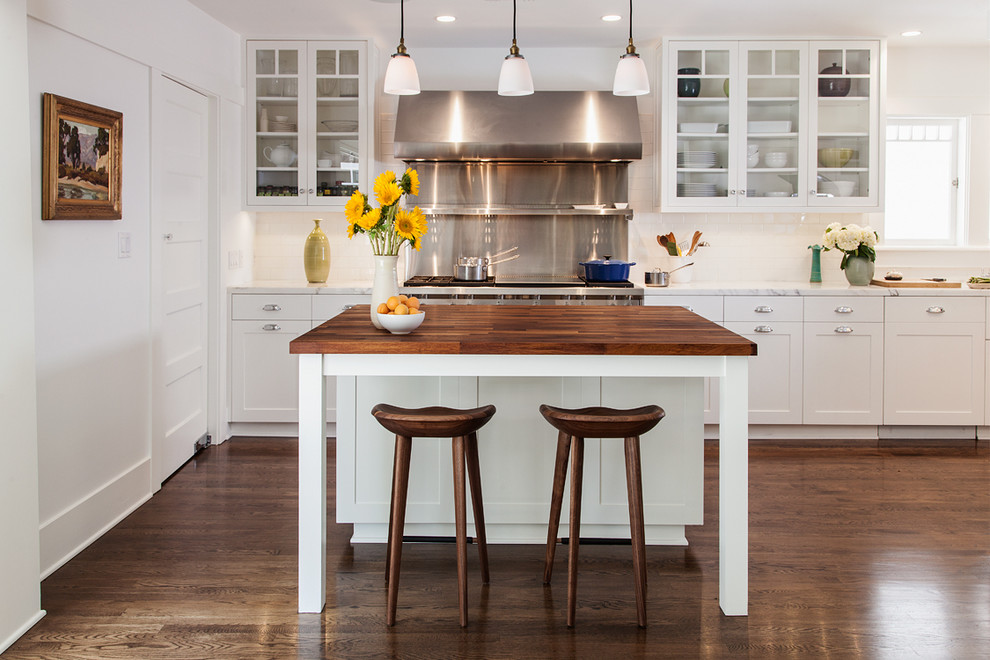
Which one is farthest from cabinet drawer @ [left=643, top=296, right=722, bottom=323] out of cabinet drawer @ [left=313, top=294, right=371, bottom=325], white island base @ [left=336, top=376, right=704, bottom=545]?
white island base @ [left=336, top=376, right=704, bottom=545]

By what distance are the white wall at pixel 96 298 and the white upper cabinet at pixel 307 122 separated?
100 centimetres

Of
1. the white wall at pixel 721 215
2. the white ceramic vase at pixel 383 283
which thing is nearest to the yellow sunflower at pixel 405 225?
the white ceramic vase at pixel 383 283

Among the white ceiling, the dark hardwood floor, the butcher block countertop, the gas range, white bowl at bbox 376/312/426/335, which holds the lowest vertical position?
the dark hardwood floor

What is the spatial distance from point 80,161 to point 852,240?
4294mm

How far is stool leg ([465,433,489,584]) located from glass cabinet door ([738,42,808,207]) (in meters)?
3.17

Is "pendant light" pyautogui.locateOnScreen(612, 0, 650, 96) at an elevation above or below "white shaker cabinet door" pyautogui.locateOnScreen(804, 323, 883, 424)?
above

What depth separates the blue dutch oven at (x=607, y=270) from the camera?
5403 millimetres

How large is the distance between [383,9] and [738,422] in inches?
127

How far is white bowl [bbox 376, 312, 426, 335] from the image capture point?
9.66ft

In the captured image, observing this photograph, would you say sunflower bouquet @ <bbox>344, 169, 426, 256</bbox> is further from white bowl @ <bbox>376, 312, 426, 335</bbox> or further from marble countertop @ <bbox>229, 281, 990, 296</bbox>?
marble countertop @ <bbox>229, 281, 990, 296</bbox>

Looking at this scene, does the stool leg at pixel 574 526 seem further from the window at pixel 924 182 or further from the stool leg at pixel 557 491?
the window at pixel 924 182

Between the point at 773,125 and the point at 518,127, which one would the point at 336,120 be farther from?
the point at 773,125

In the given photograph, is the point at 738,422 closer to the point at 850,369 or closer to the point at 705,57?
the point at 850,369

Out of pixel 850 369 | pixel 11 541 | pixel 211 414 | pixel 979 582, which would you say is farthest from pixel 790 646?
pixel 211 414
